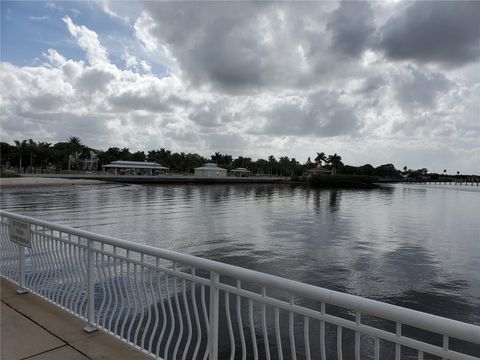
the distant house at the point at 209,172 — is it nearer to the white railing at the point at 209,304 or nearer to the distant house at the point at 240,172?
the distant house at the point at 240,172

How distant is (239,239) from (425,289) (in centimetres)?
931

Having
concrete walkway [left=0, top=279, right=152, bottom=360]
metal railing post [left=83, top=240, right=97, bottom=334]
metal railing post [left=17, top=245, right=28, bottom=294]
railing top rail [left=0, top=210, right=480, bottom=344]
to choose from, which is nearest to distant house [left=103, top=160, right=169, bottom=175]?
metal railing post [left=17, top=245, right=28, bottom=294]

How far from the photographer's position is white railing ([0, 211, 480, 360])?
246 cm

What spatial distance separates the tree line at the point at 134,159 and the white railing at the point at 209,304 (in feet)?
311

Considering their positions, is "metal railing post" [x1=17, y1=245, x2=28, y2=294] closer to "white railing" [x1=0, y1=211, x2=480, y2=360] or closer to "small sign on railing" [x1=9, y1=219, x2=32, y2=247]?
"white railing" [x1=0, y1=211, x2=480, y2=360]

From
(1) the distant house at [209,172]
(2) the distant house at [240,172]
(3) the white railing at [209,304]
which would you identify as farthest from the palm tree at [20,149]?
(3) the white railing at [209,304]

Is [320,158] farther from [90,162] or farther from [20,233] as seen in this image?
[20,233]

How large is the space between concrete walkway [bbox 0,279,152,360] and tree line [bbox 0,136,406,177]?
96.0m

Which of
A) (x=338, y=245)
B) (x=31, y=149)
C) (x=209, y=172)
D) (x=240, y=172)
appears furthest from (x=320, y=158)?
A: (x=338, y=245)

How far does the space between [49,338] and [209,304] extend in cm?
235

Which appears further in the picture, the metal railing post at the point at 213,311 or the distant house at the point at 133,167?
the distant house at the point at 133,167

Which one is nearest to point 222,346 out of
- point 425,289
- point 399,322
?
point 399,322

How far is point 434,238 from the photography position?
21.8 metres

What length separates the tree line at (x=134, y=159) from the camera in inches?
3679
